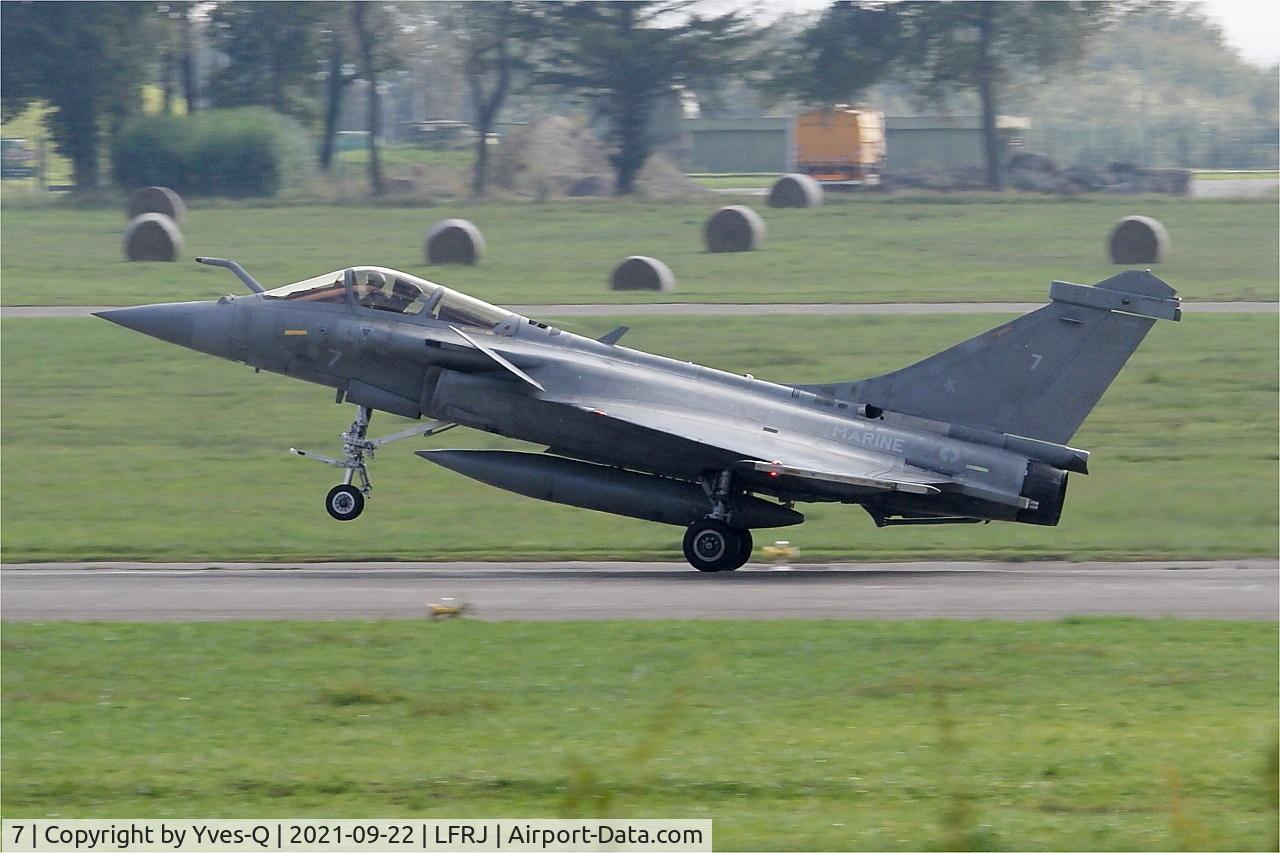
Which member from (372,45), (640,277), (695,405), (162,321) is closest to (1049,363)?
(695,405)

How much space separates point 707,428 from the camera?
63.9 feet

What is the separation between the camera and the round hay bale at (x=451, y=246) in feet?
145

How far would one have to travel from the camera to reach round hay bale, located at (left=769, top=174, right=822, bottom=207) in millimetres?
57812

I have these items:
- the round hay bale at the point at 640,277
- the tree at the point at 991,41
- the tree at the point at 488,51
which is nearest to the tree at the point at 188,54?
the tree at the point at 488,51

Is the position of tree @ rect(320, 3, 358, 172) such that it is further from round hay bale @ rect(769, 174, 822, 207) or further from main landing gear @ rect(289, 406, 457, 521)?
main landing gear @ rect(289, 406, 457, 521)

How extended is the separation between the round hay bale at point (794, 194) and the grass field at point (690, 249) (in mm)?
1259

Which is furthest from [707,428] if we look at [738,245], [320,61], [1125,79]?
[1125,79]

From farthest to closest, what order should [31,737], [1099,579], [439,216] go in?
[439,216], [1099,579], [31,737]

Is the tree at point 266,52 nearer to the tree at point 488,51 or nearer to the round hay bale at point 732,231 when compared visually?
the tree at point 488,51

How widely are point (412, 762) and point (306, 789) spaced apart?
856 mm

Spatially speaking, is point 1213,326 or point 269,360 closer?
point 269,360

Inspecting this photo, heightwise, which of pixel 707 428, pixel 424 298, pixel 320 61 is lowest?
pixel 707 428

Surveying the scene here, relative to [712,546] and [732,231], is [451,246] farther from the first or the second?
[712,546]

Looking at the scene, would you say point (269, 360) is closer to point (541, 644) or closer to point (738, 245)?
point (541, 644)
